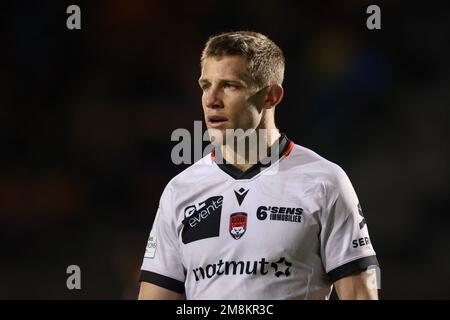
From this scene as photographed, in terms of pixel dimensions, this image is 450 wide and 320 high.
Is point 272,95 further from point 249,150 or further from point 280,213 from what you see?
point 280,213

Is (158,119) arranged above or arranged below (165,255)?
above

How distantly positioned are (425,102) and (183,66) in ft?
7.62

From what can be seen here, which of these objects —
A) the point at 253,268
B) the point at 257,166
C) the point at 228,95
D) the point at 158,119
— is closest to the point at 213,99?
the point at 228,95

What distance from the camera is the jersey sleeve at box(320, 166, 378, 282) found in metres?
3.24

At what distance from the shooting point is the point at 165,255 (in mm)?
3594

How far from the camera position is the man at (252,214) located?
128 inches

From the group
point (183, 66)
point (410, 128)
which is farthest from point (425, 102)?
point (183, 66)

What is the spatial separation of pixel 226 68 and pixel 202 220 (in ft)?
2.41

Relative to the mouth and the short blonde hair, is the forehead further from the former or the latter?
the mouth

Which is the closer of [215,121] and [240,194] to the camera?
[215,121]

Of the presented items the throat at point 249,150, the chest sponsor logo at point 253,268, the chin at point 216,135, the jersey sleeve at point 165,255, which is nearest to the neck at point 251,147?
the throat at point 249,150

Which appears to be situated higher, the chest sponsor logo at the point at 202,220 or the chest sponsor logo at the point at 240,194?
the chest sponsor logo at the point at 240,194

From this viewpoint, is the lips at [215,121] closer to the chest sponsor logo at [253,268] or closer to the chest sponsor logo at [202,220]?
the chest sponsor logo at [202,220]
